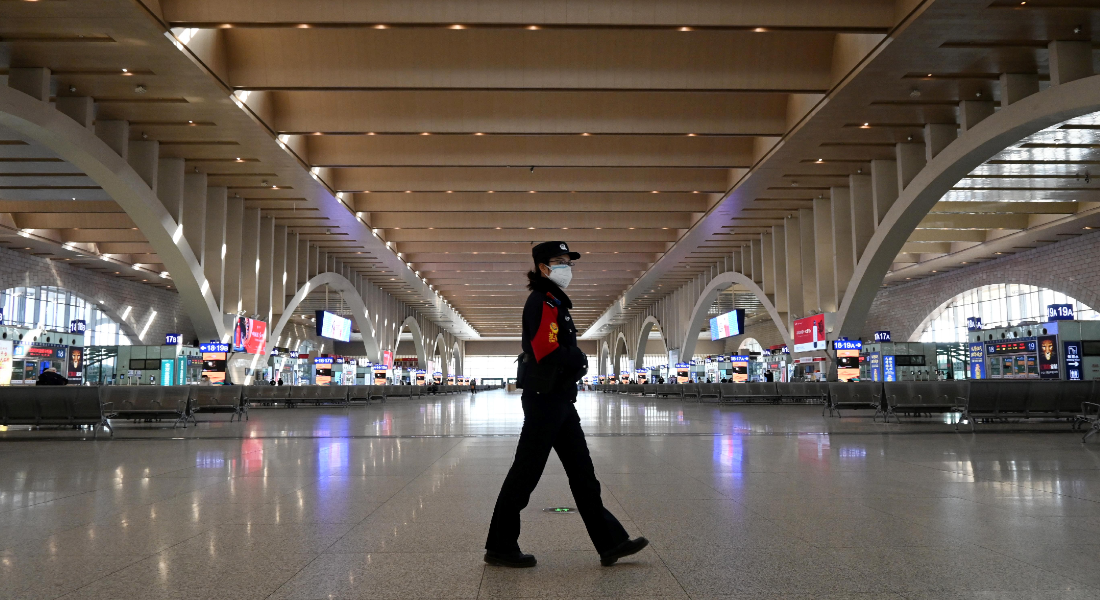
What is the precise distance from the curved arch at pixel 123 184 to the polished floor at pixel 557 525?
8875mm

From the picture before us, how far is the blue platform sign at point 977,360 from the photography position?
87.9 ft

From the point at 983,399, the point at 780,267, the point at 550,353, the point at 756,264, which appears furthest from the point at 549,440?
the point at 756,264

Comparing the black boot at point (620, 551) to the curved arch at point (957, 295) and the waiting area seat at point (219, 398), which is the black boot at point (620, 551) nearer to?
the waiting area seat at point (219, 398)

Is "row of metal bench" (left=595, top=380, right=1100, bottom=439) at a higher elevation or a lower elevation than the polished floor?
higher

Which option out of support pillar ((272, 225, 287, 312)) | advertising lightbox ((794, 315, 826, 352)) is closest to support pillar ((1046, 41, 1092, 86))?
advertising lightbox ((794, 315, 826, 352))

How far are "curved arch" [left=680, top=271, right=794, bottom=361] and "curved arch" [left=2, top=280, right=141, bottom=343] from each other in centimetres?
3184

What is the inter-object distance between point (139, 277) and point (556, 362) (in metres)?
43.8

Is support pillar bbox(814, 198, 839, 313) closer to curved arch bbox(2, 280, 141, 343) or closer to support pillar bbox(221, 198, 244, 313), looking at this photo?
support pillar bbox(221, 198, 244, 313)

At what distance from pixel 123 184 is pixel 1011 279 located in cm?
3716

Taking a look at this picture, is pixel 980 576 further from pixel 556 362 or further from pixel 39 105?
pixel 39 105

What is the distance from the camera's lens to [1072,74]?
15461 mm

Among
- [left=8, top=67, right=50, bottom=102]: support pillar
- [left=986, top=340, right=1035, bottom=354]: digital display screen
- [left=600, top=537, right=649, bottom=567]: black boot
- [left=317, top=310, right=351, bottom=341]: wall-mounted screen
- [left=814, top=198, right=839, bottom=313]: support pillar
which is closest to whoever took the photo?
[left=600, top=537, right=649, bottom=567]: black boot

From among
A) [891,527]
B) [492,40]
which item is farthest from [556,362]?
[492,40]

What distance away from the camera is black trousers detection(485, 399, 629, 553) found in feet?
12.4
